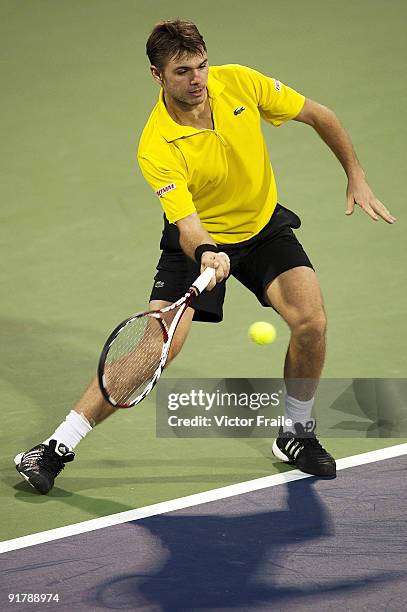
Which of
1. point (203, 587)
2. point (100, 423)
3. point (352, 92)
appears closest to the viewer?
point (203, 587)

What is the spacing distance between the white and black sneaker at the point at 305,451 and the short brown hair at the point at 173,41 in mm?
2045

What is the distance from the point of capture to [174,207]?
6785mm

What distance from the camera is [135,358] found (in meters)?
6.92

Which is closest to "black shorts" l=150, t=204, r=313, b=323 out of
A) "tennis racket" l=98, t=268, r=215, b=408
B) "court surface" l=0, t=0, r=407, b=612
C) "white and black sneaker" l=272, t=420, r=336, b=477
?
"tennis racket" l=98, t=268, r=215, b=408

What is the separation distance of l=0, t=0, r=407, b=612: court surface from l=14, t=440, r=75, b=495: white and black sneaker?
9 cm

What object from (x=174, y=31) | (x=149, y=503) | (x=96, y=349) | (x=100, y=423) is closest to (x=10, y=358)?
(x=96, y=349)

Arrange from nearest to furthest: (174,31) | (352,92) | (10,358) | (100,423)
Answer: (174,31)
(100,423)
(10,358)
(352,92)

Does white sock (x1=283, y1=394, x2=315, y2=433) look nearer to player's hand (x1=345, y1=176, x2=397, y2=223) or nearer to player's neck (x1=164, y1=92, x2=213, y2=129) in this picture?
player's hand (x1=345, y1=176, x2=397, y2=223)

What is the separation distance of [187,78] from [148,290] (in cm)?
277

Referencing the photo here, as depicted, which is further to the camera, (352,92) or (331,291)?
(352,92)

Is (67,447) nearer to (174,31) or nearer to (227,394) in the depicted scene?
(227,394)

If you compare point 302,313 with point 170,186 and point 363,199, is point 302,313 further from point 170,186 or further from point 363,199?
point 170,186

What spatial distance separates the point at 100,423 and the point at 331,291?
7.04 feet

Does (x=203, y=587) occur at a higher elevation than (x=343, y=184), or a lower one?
higher
